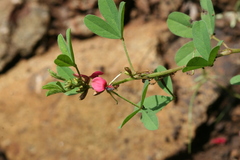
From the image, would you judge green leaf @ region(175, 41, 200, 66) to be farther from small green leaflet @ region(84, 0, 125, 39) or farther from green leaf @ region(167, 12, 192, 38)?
small green leaflet @ region(84, 0, 125, 39)

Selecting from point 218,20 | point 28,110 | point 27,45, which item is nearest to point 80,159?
point 28,110

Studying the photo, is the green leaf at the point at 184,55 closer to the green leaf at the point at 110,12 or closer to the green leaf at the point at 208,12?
the green leaf at the point at 208,12

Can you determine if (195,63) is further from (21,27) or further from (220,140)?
(21,27)

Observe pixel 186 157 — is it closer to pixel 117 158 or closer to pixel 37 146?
pixel 117 158

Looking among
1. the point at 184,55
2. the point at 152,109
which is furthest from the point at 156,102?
the point at 184,55

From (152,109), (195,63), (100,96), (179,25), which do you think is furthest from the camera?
(100,96)
